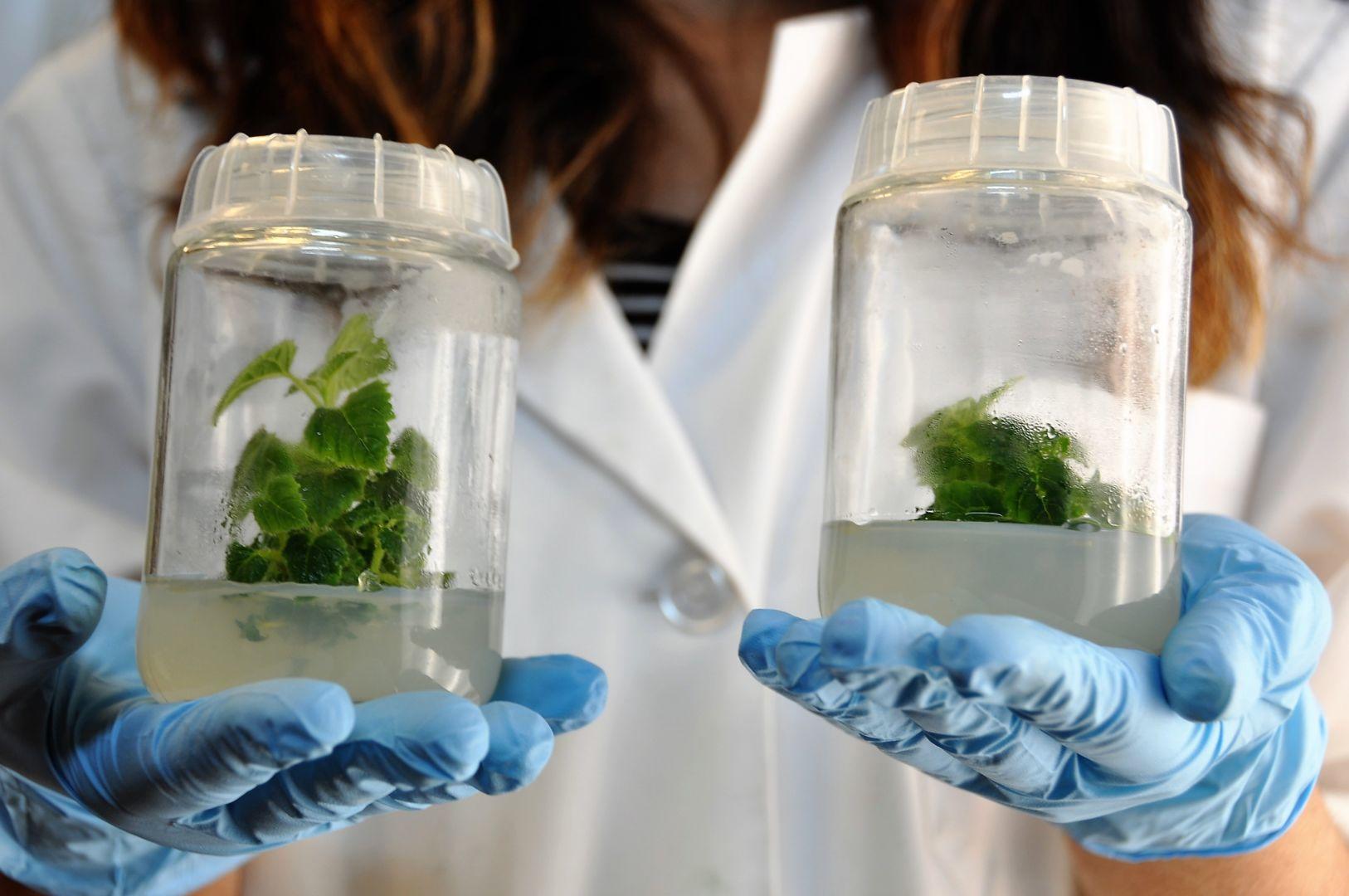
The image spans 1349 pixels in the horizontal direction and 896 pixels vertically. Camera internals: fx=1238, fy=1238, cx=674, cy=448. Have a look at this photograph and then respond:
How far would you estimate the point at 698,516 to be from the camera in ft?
3.56

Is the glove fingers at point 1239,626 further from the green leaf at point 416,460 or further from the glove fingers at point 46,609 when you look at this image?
the glove fingers at point 46,609

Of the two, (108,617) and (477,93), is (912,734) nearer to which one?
(108,617)

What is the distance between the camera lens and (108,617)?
34.6 inches

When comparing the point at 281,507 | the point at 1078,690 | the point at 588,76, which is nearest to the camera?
the point at 1078,690

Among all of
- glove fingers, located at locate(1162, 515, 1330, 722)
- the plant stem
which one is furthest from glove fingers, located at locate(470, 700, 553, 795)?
glove fingers, located at locate(1162, 515, 1330, 722)

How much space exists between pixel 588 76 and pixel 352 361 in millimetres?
677

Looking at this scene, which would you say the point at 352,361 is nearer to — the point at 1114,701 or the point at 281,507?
the point at 281,507

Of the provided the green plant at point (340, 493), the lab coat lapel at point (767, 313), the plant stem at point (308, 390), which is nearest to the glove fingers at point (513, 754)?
the green plant at point (340, 493)

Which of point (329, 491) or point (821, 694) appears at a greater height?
point (329, 491)

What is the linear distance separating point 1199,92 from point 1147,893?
77 cm

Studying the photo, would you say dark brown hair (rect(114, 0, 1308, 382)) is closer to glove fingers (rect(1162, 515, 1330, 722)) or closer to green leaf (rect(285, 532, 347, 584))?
glove fingers (rect(1162, 515, 1330, 722))

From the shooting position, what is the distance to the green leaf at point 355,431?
0.72 m

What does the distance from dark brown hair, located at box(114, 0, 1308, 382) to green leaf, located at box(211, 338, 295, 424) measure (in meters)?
0.40

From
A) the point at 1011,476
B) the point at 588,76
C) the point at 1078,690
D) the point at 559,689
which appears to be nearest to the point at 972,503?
the point at 1011,476
